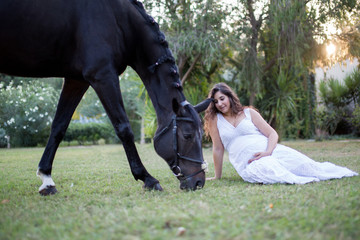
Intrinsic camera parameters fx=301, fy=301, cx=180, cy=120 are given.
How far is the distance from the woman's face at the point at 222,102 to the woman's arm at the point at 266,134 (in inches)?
14.5

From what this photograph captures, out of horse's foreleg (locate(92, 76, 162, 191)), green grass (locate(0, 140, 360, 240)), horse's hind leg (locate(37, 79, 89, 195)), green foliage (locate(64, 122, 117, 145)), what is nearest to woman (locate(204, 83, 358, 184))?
green grass (locate(0, 140, 360, 240))

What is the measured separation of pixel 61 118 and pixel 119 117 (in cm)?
83

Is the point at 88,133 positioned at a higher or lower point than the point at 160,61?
lower

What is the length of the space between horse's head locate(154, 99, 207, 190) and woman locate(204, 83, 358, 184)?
84cm

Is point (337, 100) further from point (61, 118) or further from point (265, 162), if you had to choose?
point (61, 118)

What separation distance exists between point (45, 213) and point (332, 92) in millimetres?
13528

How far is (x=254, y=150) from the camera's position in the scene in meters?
3.66

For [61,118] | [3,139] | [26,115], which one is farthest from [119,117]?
[26,115]

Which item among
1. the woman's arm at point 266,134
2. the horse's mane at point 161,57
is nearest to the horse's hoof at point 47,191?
the horse's mane at point 161,57

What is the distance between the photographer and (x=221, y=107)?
3875mm

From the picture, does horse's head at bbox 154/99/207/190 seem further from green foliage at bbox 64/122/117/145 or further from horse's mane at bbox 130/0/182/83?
green foliage at bbox 64/122/117/145

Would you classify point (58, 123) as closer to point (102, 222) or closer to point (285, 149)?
point (102, 222)

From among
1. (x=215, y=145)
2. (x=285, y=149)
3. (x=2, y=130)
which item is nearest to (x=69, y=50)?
(x=215, y=145)

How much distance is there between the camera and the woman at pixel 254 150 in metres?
3.35
